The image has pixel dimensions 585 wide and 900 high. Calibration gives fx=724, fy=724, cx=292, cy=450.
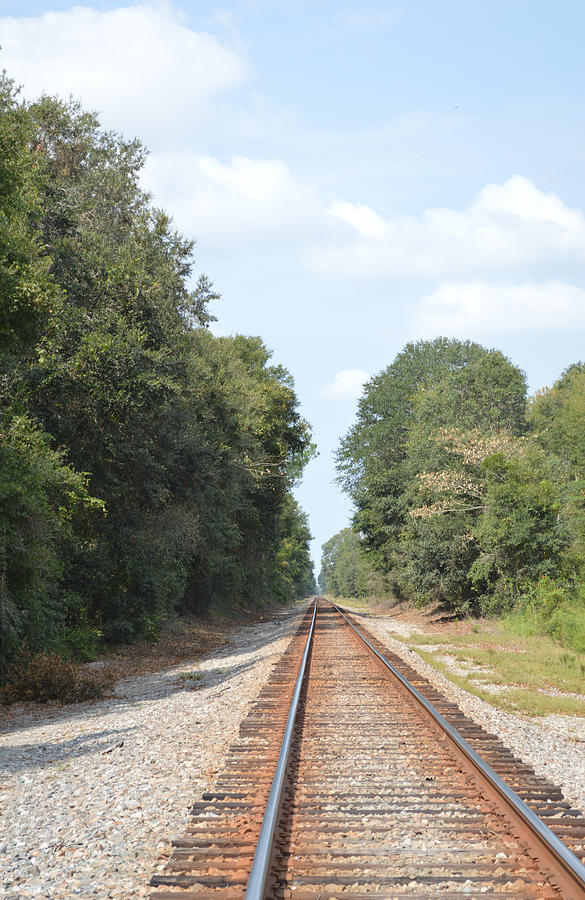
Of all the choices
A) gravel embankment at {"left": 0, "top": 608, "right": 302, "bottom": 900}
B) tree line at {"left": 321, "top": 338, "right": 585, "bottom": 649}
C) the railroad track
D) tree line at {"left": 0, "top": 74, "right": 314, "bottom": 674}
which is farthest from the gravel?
tree line at {"left": 321, "top": 338, "right": 585, "bottom": 649}

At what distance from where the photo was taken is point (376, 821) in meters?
5.39

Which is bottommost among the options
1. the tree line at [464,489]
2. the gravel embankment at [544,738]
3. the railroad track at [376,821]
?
the gravel embankment at [544,738]

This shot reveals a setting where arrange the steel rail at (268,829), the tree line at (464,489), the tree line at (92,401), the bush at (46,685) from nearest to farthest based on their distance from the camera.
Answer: the steel rail at (268,829)
the bush at (46,685)
the tree line at (92,401)
the tree line at (464,489)

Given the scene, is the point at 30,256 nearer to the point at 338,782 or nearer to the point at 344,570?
the point at 338,782

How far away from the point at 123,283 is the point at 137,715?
12939 mm

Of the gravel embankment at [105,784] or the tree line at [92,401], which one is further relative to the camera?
the tree line at [92,401]

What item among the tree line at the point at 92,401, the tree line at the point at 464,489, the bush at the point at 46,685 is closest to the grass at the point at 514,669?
the tree line at the point at 464,489

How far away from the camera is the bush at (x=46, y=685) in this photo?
12779 millimetres

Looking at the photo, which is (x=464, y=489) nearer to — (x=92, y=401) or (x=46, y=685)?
(x=92, y=401)

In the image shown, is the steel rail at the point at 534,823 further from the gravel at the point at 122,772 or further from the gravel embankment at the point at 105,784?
the gravel embankment at the point at 105,784

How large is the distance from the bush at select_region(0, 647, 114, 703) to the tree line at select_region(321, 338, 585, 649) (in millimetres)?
15547

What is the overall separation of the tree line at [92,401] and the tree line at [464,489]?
34.1 feet

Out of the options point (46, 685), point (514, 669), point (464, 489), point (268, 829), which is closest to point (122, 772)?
point (268, 829)

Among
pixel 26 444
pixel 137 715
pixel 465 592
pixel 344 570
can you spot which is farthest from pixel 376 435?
pixel 344 570
